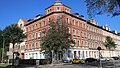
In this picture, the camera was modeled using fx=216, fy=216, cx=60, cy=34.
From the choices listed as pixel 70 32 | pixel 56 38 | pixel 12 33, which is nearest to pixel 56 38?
pixel 56 38

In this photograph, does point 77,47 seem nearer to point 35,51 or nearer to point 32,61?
point 35,51

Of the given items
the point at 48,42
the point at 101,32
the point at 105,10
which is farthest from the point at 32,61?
the point at 101,32

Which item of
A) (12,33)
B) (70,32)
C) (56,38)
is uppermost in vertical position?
(70,32)

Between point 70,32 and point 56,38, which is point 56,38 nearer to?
point 56,38

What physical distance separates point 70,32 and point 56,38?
1793cm

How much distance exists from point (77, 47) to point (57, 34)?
21.6 metres

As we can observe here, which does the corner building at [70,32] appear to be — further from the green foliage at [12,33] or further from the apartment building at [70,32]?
the green foliage at [12,33]

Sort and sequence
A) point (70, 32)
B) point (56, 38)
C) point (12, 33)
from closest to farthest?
1. point (56, 38)
2. point (12, 33)
3. point (70, 32)

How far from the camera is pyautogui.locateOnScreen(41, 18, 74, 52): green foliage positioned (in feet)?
174

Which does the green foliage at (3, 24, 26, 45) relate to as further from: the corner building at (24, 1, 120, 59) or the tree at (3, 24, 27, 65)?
the corner building at (24, 1, 120, 59)

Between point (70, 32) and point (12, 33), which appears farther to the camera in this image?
point (70, 32)

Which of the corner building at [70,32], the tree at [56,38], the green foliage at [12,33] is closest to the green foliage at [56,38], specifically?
the tree at [56,38]

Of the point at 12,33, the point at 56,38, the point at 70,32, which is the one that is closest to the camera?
the point at 56,38

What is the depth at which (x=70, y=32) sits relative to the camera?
231ft
